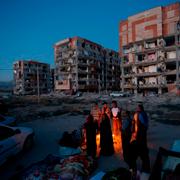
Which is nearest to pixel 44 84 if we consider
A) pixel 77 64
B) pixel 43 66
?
pixel 43 66

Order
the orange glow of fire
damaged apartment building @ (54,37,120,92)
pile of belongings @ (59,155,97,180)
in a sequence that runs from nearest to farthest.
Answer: pile of belongings @ (59,155,97,180)
the orange glow of fire
damaged apartment building @ (54,37,120,92)

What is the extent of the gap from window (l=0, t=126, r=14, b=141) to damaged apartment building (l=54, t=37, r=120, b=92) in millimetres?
55181

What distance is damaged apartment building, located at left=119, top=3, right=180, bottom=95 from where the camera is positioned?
45.4 metres

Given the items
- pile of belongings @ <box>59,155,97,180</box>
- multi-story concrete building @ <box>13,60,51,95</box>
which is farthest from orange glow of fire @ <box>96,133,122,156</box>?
multi-story concrete building @ <box>13,60,51,95</box>

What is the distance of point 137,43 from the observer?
52406 mm

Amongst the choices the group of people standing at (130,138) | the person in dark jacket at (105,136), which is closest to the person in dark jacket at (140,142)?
the group of people standing at (130,138)

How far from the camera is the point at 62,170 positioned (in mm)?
4508

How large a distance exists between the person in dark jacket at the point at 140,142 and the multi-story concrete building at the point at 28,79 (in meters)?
82.8

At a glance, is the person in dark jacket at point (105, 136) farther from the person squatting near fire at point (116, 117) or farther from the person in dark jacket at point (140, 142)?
the person squatting near fire at point (116, 117)

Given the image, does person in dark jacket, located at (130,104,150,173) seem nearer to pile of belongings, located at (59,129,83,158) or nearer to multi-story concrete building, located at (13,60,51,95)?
pile of belongings, located at (59,129,83,158)

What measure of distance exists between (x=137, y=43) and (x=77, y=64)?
23.7 metres

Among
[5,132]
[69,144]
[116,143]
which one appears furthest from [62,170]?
[116,143]

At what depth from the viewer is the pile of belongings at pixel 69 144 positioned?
20.0ft

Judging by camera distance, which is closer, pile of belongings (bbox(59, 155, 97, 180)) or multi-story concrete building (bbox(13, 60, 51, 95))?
pile of belongings (bbox(59, 155, 97, 180))
